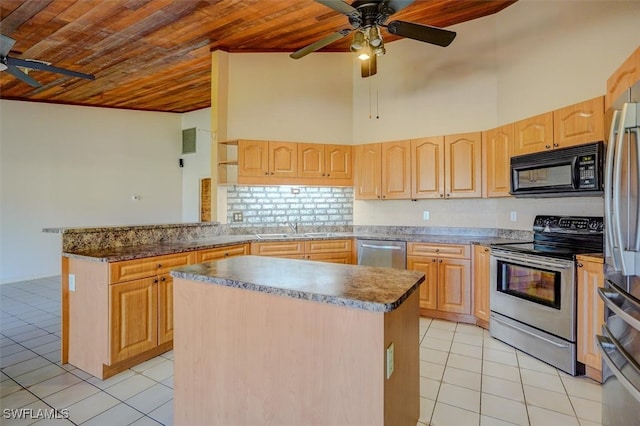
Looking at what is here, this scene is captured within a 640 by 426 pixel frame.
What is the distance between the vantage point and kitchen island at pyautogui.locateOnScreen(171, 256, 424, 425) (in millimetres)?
1314

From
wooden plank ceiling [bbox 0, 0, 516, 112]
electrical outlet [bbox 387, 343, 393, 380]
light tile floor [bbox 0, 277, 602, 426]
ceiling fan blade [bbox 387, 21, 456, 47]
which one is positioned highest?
wooden plank ceiling [bbox 0, 0, 516, 112]

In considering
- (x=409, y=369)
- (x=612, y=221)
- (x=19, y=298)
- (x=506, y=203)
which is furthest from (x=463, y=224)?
(x=19, y=298)

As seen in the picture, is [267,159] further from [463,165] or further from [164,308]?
[463,165]

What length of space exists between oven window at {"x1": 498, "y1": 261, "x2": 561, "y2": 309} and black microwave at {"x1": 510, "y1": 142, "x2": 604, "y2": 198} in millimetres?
702

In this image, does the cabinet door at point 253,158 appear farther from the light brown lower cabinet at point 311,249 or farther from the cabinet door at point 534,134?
the cabinet door at point 534,134

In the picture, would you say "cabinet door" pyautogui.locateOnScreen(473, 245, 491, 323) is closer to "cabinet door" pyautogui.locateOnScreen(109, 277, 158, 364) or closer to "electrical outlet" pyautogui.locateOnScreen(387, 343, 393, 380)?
"electrical outlet" pyautogui.locateOnScreen(387, 343, 393, 380)

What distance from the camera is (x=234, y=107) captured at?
14.2 ft

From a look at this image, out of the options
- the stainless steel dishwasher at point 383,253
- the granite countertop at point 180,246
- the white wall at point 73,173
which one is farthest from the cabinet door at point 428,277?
the white wall at point 73,173

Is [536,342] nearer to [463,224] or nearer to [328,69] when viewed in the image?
[463,224]

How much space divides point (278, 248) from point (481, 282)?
2.21 meters

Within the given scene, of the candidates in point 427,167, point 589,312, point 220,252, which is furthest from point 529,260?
point 220,252

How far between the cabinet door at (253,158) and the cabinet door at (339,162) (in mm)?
816

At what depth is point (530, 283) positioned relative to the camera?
2.86 metres

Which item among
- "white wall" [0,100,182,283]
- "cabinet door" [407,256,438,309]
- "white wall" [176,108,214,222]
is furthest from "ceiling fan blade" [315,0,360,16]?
"white wall" [0,100,182,283]
